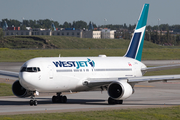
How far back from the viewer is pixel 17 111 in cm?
2925

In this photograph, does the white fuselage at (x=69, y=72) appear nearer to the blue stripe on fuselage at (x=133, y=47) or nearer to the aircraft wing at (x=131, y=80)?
the aircraft wing at (x=131, y=80)

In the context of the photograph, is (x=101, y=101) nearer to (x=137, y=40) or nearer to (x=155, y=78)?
(x=155, y=78)

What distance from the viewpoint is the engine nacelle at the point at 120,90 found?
33.6 metres

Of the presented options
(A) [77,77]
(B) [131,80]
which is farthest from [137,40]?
(A) [77,77]

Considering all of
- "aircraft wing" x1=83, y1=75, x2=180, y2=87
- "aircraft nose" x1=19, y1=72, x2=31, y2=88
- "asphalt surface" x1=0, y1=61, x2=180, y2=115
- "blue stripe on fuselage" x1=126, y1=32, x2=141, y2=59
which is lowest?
"asphalt surface" x1=0, y1=61, x2=180, y2=115

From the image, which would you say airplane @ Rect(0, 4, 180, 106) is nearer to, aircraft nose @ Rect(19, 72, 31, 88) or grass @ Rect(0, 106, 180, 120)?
aircraft nose @ Rect(19, 72, 31, 88)

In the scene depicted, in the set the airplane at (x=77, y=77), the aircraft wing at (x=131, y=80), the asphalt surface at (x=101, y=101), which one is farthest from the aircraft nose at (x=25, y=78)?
the aircraft wing at (x=131, y=80)

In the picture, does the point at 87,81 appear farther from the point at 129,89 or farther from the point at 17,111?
the point at 17,111

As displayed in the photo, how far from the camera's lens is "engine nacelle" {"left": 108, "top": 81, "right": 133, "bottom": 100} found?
110 ft

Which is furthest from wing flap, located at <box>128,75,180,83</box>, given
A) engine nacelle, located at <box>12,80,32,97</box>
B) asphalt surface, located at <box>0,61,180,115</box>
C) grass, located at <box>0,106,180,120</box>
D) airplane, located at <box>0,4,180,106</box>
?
engine nacelle, located at <box>12,80,32,97</box>

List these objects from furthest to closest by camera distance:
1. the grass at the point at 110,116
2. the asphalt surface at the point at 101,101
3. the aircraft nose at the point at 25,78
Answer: the asphalt surface at the point at 101,101 < the aircraft nose at the point at 25,78 < the grass at the point at 110,116

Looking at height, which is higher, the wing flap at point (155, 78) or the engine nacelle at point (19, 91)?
the wing flap at point (155, 78)

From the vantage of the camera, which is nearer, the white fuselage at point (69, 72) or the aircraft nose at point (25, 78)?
the aircraft nose at point (25, 78)

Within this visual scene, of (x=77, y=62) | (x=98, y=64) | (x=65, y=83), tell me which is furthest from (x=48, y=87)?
(x=98, y=64)
